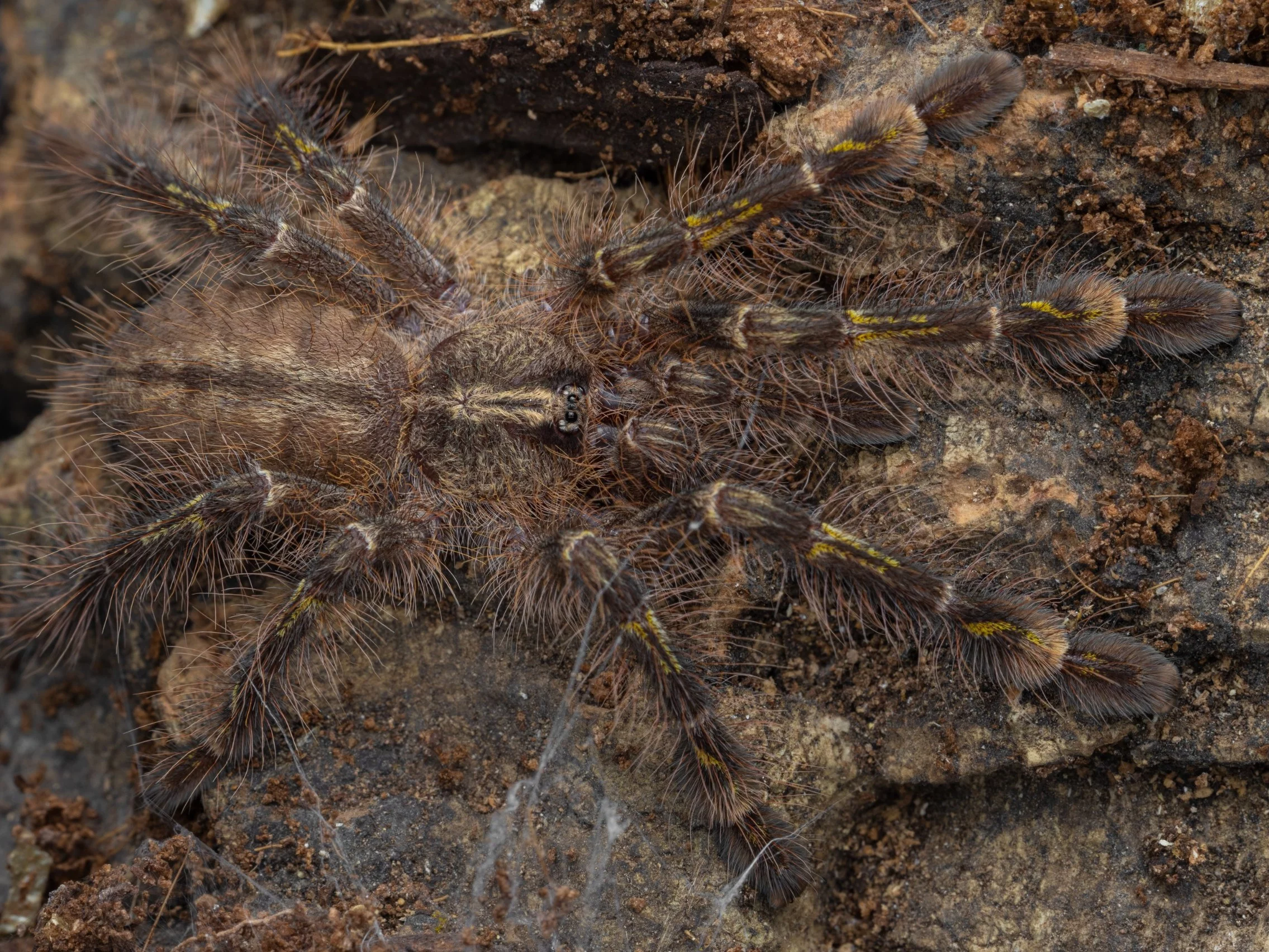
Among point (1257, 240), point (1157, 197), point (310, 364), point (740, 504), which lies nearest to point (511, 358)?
point (310, 364)

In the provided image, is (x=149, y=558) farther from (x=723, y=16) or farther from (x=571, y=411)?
(x=723, y=16)

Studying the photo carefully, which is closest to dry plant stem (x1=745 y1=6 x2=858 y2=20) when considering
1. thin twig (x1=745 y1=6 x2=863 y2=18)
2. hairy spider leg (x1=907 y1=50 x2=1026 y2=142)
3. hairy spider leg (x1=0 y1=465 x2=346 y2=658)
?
thin twig (x1=745 y1=6 x2=863 y2=18)

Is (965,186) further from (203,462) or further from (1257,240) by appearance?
(203,462)

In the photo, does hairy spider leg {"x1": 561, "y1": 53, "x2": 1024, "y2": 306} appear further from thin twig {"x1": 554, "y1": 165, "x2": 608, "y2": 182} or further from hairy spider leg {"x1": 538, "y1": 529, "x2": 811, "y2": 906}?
hairy spider leg {"x1": 538, "y1": 529, "x2": 811, "y2": 906}

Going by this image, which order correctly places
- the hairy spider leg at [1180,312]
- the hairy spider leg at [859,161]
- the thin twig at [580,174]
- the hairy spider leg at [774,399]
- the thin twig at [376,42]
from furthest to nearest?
the thin twig at [580,174], the thin twig at [376,42], the hairy spider leg at [774,399], the hairy spider leg at [859,161], the hairy spider leg at [1180,312]

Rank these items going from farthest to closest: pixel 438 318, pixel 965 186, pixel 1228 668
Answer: pixel 438 318 < pixel 965 186 < pixel 1228 668

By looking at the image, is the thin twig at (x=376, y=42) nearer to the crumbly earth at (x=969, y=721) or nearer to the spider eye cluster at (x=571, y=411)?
the crumbly earth at (x=969, y=721)

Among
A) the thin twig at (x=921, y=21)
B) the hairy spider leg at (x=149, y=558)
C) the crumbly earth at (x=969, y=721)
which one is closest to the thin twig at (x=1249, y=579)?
the crumbly earth at (x=969, y=721)

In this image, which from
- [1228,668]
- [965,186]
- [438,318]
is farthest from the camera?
[438,318]
